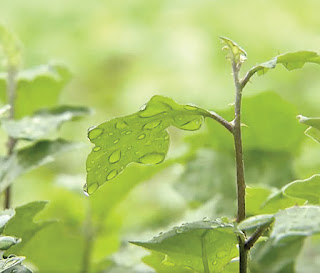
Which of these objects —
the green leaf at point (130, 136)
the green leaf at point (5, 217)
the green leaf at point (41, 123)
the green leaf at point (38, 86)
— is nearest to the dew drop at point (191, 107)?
the green leaf at point (130, 136)

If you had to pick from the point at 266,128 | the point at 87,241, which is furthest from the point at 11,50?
the point at 266,128

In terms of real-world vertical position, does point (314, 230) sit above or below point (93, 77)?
below

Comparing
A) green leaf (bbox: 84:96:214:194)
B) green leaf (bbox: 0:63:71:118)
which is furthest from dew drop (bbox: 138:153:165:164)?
green leaf (bbox: 0:63:71:118)

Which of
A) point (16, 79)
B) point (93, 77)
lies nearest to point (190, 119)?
point (16, 79)

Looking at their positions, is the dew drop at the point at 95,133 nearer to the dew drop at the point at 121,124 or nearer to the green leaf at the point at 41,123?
the dew drop at the point at 121,124

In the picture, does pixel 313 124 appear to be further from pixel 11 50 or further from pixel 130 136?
pixel 11 50

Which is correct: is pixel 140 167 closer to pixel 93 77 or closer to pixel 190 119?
pixel 190 119
